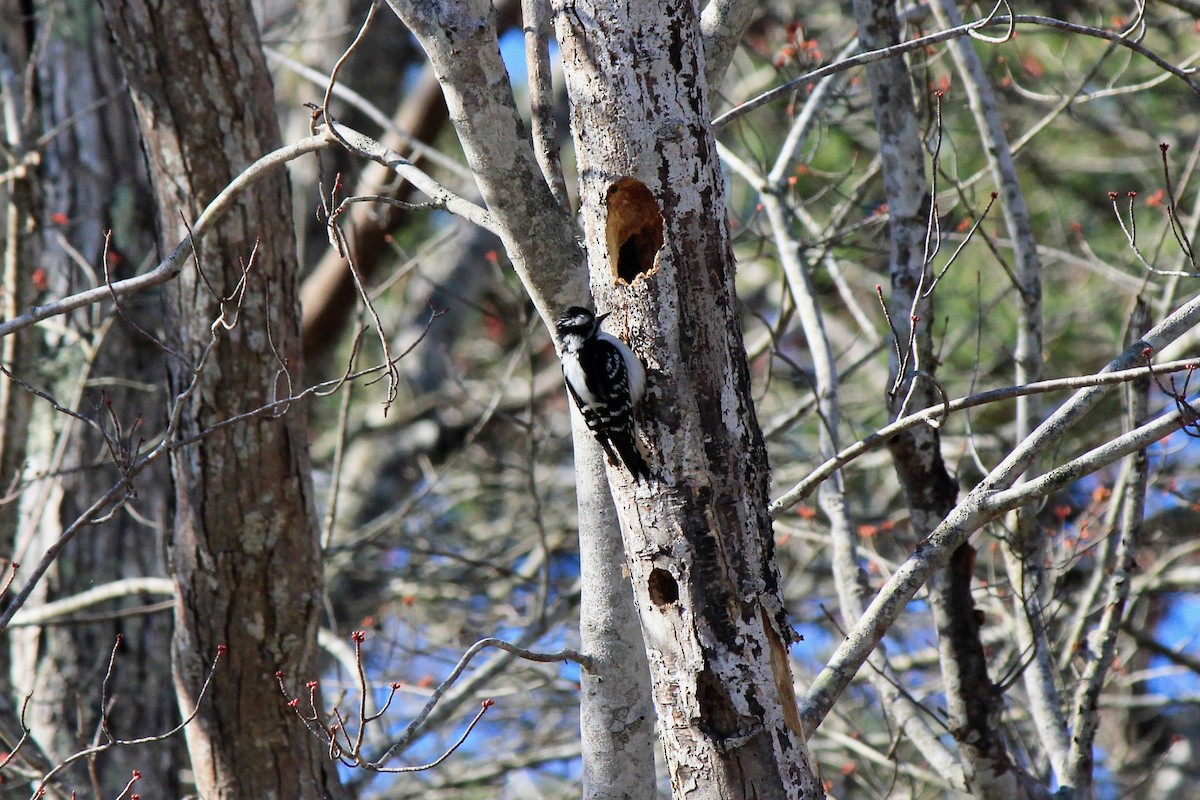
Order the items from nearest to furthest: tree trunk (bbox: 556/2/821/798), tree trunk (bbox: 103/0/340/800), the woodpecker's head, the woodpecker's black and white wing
Result: tree trunk (bbox: 556/2/821/798), the woodpecker's black and white wing, the woodpecker's head, tree trunk (bbox: 103/0/340/800)

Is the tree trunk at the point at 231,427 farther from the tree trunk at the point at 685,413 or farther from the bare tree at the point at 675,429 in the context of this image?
the tree trunk at the point at 685,413

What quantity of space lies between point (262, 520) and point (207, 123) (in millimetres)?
1432

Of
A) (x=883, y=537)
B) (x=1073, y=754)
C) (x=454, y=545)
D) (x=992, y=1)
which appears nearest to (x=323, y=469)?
(x=454, y=545)

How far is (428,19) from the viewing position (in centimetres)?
284

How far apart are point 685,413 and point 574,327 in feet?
2.08

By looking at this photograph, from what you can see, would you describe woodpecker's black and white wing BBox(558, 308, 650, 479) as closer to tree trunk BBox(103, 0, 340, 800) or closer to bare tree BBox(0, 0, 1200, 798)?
bare tree BBox(0, 0, 1200, 798)

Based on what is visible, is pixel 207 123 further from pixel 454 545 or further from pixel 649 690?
pixel 454 545

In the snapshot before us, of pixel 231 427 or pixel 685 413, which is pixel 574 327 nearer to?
pixel 685 413

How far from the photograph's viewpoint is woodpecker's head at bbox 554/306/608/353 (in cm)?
307

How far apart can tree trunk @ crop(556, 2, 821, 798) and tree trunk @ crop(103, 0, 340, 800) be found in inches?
70.9

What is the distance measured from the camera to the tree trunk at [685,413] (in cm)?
254

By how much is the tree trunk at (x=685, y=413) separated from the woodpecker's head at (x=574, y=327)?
0.93 feet

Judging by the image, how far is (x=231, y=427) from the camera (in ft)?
13.3

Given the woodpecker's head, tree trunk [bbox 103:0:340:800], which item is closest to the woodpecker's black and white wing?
the woodpecker's head
